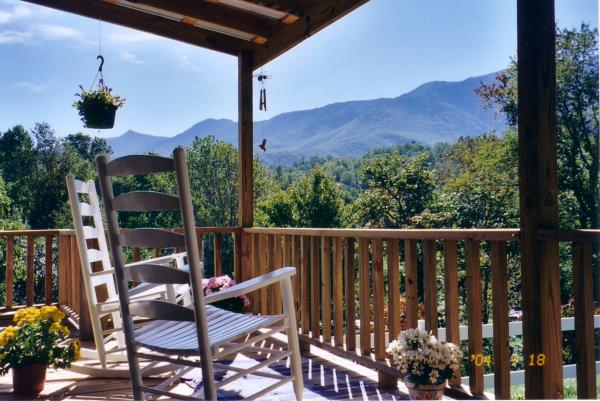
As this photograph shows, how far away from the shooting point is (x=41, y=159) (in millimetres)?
27578

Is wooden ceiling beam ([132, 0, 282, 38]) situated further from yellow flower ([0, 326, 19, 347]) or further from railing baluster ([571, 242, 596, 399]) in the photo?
railing baluster ([571, 242, 596, 399])

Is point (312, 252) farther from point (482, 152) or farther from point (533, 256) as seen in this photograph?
point (482, 152)

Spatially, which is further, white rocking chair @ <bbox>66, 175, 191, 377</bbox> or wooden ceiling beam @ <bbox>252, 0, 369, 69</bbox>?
wooden ceiling beam @ <bbox>252, 0, 369, 69</bbox>

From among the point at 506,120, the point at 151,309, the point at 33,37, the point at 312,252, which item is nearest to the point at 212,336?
the point at 151,309

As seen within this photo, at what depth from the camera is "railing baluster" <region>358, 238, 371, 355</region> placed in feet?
9.25

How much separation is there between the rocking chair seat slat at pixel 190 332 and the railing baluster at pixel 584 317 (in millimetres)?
1006

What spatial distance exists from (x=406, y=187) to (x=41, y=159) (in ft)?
62.7

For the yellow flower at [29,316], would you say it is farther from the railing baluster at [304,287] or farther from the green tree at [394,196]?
the green tree at [394,196]

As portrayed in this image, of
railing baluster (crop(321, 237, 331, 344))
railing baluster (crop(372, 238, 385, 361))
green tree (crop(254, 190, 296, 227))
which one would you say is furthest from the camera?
green tree (crop(254, 190, 296, 227))

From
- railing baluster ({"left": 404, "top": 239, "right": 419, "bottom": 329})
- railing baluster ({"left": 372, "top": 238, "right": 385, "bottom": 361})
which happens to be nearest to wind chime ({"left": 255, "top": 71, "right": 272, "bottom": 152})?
railing baluster ({"left": 372, "top": 238, "right": 385, "bottom": 361})

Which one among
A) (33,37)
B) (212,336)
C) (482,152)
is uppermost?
(33,37)

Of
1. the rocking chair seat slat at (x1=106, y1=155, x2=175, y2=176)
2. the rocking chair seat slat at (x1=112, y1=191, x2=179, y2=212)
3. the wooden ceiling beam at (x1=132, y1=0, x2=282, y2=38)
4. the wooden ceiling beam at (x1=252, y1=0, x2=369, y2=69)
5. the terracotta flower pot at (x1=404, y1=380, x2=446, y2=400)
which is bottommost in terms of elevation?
the terracotta flower pot at (x1=404, y1=380, x2=446, y2=400)

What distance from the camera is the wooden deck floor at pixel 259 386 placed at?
2.50 meters

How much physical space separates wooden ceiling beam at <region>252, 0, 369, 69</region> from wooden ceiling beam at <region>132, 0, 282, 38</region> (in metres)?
0.11
